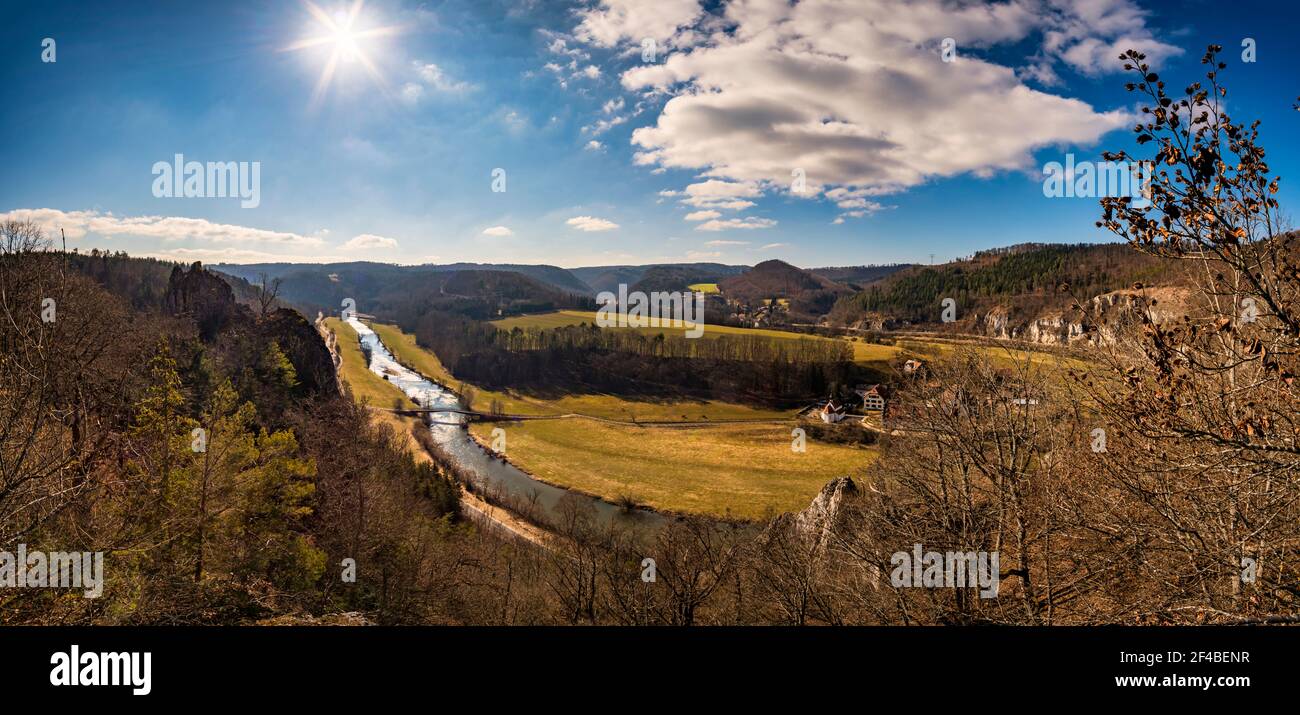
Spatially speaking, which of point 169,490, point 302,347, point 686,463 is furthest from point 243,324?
point 686,463

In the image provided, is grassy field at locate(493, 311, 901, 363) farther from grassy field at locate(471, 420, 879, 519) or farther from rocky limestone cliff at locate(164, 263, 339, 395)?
rocky limestone cliff at locate(164, 263, 339, 395)

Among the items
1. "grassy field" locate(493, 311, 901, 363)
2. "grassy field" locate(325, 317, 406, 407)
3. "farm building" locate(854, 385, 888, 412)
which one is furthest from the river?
"grassy field" locate(493, 311, 901, 363)

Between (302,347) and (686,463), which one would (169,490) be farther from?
(686,463)

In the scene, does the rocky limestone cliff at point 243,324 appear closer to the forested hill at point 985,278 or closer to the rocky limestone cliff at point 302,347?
the rocky limestone cliff at point 302,347

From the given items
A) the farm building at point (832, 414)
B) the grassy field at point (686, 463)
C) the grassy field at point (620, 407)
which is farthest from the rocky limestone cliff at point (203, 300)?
the farm building at point (832, 414)

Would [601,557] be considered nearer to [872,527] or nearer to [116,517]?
[872,527]
